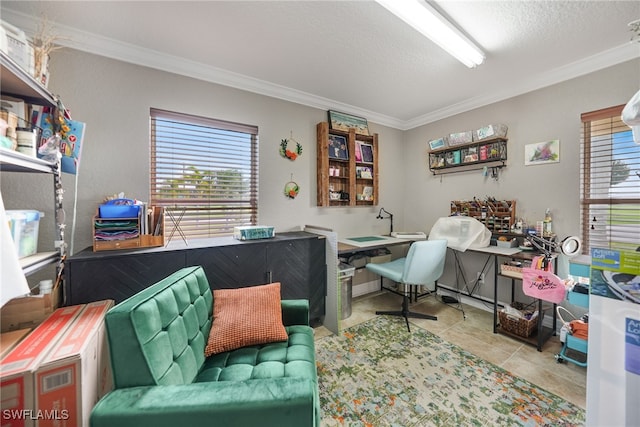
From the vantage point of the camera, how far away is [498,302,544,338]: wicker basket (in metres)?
2.24

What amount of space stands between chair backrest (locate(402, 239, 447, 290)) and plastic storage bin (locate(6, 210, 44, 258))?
8.89 feet

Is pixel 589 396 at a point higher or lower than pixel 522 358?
higher

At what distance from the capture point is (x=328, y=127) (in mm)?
3000

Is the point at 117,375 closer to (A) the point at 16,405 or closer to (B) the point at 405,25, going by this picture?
(A) the point at 16,405

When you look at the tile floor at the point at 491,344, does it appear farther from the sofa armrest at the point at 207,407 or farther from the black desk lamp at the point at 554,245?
the sofa armrest at the point at 207,407

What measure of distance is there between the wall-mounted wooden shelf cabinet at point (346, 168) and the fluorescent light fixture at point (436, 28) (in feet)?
4.63

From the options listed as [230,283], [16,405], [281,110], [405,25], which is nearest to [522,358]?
[230,283]

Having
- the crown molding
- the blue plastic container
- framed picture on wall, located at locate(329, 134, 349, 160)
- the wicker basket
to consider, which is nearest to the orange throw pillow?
the blue plastic container

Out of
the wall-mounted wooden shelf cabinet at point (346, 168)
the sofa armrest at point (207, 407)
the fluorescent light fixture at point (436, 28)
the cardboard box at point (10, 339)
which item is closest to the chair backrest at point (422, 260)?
the wall-mounted wooden shelf cabinet at point (346, 168)

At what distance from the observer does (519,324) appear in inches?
89.7

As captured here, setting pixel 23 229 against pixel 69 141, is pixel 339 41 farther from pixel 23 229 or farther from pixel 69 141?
pixel 23 229

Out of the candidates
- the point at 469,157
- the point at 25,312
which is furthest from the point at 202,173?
the point at 469,157

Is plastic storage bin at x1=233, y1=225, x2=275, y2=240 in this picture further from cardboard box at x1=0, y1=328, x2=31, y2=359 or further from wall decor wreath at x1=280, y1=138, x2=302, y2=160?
cardboard box at x1=0, y1=328, x2=31, y2=359

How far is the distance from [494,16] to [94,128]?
3116 mm
